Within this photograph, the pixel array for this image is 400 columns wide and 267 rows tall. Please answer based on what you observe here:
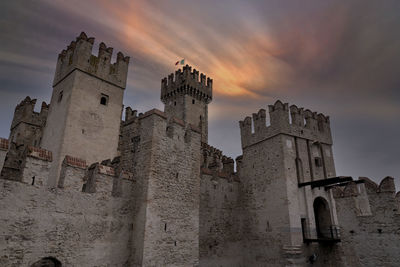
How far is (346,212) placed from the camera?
13984 millimetres

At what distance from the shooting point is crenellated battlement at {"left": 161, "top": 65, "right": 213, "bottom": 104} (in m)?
38.4

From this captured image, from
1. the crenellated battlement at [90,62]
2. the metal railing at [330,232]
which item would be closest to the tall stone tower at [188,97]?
the crenellated battlement at [90,62]

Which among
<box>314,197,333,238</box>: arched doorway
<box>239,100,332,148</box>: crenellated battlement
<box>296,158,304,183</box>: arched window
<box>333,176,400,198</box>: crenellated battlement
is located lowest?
<box>314,197,333,238</box>: arched doorway

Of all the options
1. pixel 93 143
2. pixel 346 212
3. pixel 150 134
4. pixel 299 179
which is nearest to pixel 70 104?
pixel 93 143

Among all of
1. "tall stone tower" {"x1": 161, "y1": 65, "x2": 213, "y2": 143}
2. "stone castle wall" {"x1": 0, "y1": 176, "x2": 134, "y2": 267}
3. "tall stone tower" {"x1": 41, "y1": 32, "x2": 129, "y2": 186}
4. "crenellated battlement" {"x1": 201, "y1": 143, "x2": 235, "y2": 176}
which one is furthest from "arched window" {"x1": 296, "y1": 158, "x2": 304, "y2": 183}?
"tall stone tower" {"x1": 161, "y1": 65, "x2": 213, "y2": 143}

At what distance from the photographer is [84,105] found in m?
15.2

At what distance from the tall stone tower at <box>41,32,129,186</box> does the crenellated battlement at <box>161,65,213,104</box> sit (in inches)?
821

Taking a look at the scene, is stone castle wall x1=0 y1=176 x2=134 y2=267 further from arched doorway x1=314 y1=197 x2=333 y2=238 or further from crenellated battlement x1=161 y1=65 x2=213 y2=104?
crenellated battlement x1=161 y1=65 x2=213 y2=104

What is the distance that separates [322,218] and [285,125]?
6.32m

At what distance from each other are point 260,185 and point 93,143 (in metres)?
10.4

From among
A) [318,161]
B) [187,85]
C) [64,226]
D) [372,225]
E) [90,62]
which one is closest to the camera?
[64,226]

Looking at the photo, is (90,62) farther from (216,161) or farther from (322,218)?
(322,218)

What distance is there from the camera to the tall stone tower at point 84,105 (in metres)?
14.4

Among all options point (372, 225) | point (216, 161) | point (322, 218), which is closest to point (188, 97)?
point (216, 161)
